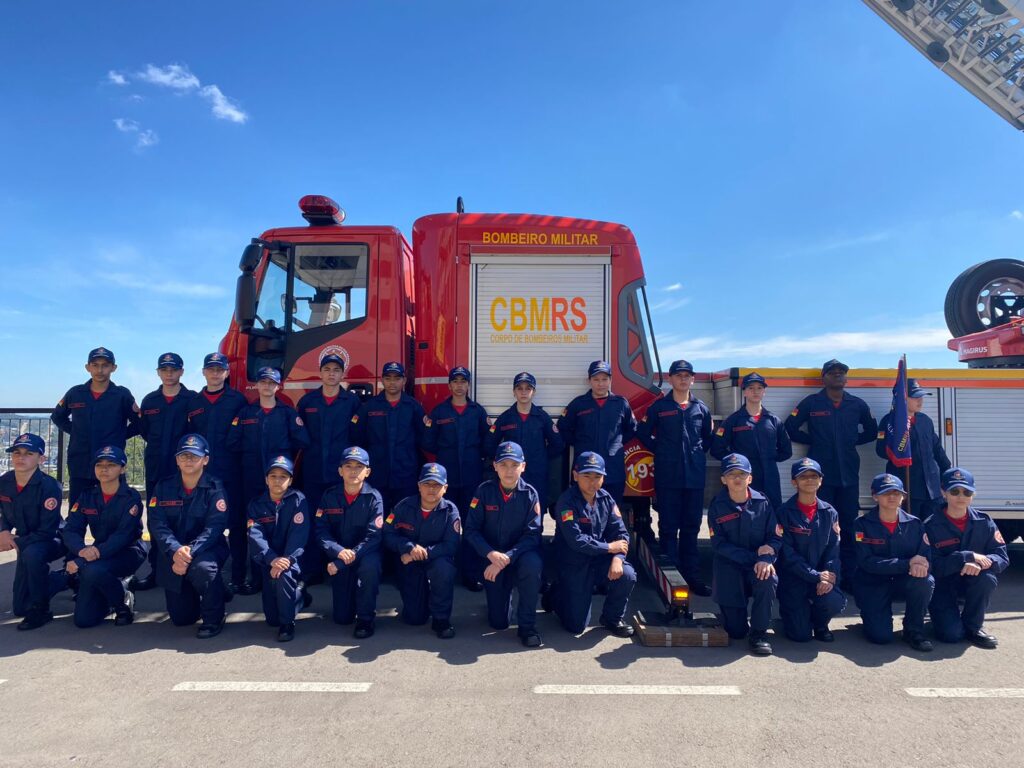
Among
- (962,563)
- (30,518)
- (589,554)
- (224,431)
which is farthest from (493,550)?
(30,518)

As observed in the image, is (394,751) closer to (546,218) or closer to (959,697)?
(959,697)

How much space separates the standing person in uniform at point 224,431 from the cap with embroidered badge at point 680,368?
142 inches

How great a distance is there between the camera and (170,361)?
4.94m

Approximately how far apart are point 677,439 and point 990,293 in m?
5.78

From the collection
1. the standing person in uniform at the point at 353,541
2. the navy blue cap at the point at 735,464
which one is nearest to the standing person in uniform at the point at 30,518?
the standing person in uniform at the point at 353,541

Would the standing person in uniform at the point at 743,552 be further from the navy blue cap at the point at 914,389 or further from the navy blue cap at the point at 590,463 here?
the navy blue cap at the point at 914,389

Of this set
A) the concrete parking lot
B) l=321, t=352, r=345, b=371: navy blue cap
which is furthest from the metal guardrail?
l=321, t=352, r=345, b=371: navy blue cap

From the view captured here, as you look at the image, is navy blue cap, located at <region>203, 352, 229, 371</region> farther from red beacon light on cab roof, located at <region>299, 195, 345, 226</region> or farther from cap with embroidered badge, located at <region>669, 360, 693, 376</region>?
cap with embroidered badge, located at <region>669, 360, 693, 376</region>

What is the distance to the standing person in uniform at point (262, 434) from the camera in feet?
15.3

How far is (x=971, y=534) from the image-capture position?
4059mm

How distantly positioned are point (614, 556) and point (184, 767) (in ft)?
8.68

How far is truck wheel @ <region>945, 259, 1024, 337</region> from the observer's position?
7379mm

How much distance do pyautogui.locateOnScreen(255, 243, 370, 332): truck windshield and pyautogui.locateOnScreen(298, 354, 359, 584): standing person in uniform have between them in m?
0.49

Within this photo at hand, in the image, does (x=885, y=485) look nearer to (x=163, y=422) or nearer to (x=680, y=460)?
(x=680, y=460)
